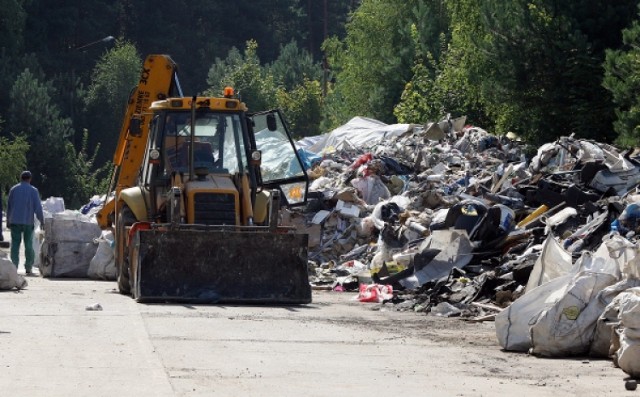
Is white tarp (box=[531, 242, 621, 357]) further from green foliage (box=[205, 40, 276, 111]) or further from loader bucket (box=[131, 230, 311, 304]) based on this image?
green foliage (box=[205, 40, 276, 111])

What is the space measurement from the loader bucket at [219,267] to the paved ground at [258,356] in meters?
0.43

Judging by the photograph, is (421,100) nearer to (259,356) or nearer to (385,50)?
(385,50)

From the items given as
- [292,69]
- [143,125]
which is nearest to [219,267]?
[143,125]

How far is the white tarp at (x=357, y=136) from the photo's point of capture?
97.3ft

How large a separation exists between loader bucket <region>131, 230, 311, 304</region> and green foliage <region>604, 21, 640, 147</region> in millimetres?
11200

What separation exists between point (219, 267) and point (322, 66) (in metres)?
67.2

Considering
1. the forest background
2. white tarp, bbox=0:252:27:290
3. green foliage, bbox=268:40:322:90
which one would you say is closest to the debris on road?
the forest background

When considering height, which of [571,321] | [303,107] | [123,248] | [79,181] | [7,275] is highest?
[571,321]

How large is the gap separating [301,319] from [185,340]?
8.38ft

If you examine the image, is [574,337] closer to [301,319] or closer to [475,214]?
[301,319]

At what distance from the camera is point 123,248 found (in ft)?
54.9

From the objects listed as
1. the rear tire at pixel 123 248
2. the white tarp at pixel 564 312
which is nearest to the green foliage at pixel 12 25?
the rear tire at pixel 123 248

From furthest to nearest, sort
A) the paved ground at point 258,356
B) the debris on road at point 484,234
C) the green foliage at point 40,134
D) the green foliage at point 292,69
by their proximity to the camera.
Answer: the green foliage at point 292,69 < the green foliage at point 40,134 < the debris on road at point 484,234 < the paved ground at point 258,356

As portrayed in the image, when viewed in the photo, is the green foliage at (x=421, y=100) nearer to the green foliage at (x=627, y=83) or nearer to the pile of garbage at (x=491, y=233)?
the pile of garbage at (x=491, y=233)
